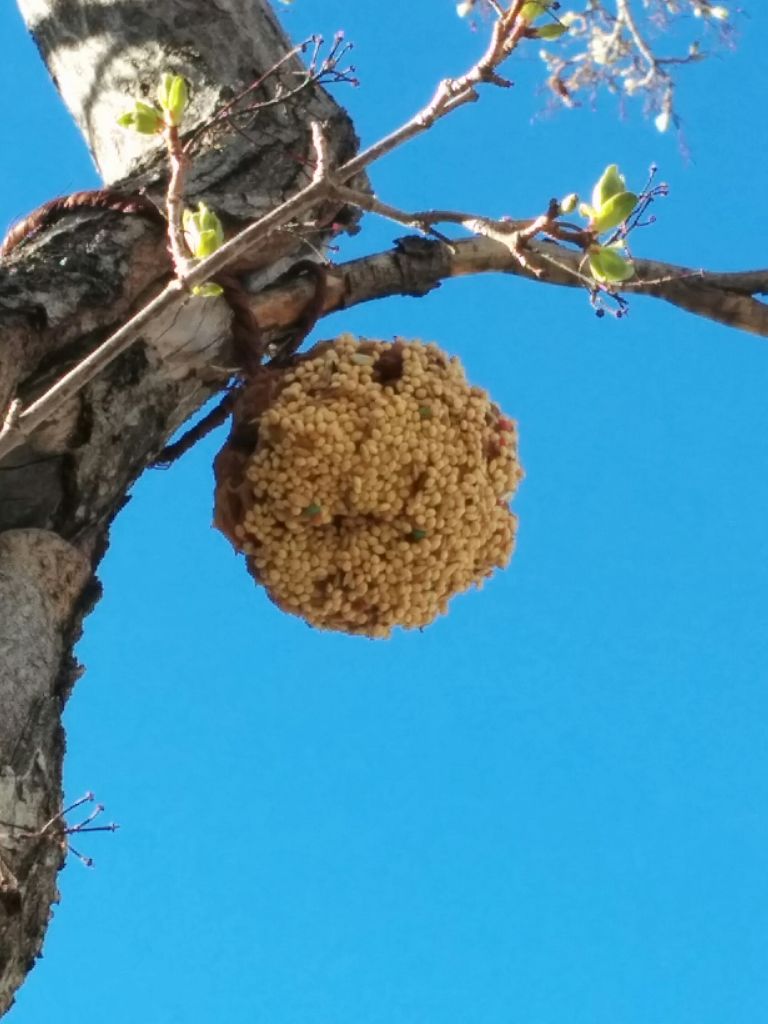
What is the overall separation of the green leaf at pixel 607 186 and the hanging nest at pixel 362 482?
0.73 meters

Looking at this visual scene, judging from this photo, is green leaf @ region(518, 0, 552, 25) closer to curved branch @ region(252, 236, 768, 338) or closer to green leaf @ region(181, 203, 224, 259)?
green leaf @ region(181, 203, 224, 259)

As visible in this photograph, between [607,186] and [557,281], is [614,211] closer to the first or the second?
[607,186]

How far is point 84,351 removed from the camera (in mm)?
1964

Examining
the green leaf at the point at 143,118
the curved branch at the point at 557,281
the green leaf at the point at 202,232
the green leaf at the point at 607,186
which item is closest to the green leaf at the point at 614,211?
the green leaf at the point at 607,186

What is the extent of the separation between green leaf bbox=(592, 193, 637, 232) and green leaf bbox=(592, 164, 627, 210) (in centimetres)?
1

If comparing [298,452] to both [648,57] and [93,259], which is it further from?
[648,57]

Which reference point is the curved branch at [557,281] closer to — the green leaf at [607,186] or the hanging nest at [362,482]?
the hanging nest at [362,482]

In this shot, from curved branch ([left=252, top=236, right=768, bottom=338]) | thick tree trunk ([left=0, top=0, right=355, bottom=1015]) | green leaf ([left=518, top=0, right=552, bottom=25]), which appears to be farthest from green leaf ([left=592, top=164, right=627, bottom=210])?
curved branch ([left=252, top=236, right=768, bottom=338])

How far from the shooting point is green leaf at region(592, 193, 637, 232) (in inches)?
59.2

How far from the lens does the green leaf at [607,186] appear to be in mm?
1534

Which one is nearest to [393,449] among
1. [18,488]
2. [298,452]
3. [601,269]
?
[298,452]

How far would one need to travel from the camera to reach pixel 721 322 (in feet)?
8.14

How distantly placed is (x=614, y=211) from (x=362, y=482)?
2.57ft

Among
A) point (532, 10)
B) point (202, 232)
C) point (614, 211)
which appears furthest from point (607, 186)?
point (202, 232)
